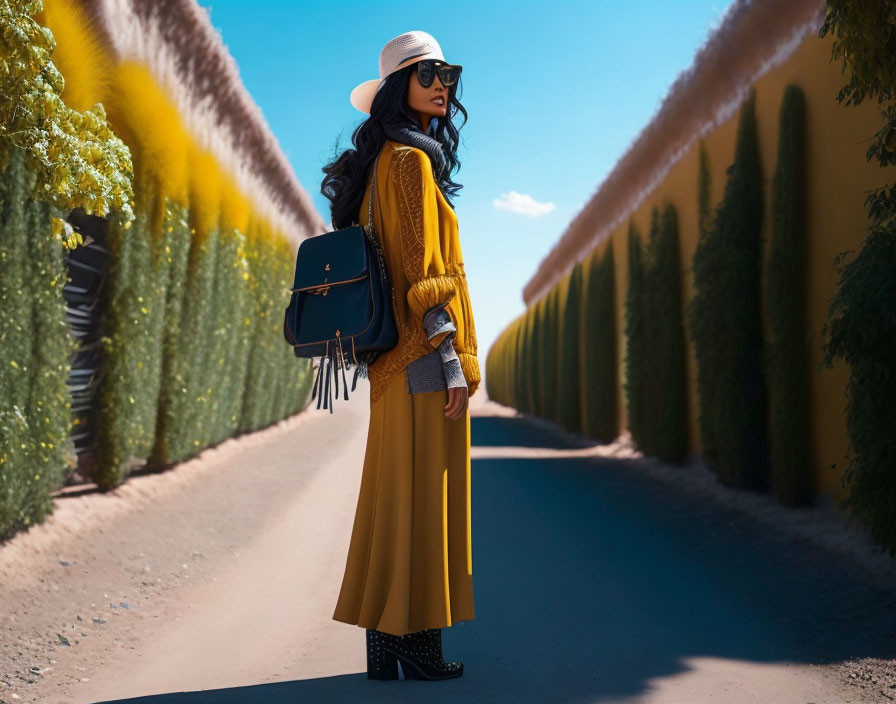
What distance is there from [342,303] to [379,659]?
1302 mm

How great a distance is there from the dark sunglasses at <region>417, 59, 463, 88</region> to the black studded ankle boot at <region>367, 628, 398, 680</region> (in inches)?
80.4

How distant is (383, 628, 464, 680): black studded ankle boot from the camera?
2.75 m

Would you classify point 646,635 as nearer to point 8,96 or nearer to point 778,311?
point 778,311

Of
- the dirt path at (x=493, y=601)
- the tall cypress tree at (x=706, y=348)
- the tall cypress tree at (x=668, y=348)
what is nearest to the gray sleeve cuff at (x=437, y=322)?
the dirt path at (x=493, y=601)

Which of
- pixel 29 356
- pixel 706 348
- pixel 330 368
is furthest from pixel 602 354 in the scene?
pixel 330 368

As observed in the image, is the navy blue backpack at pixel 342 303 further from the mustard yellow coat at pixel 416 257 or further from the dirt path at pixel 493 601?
the dirt path at pixel 493 601

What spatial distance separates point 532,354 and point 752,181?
1307 centimetres

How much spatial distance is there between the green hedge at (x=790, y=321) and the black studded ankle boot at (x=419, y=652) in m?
3.91

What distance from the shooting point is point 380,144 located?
2.95 meters

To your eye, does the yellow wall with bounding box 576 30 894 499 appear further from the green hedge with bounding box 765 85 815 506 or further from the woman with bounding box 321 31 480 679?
the woman with bounding box 321 31 480 679

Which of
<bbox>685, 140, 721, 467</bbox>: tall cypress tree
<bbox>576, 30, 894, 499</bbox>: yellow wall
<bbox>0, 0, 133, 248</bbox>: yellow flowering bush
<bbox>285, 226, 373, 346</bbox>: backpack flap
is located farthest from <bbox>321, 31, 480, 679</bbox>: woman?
<bbox>685, 140, 721, 467</bbox>: tall cypress tree

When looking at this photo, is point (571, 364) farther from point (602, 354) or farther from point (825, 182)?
→ point (825, 182)

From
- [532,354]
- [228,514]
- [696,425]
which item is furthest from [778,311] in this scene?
[532,354]

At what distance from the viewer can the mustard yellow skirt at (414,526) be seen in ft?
8.82
